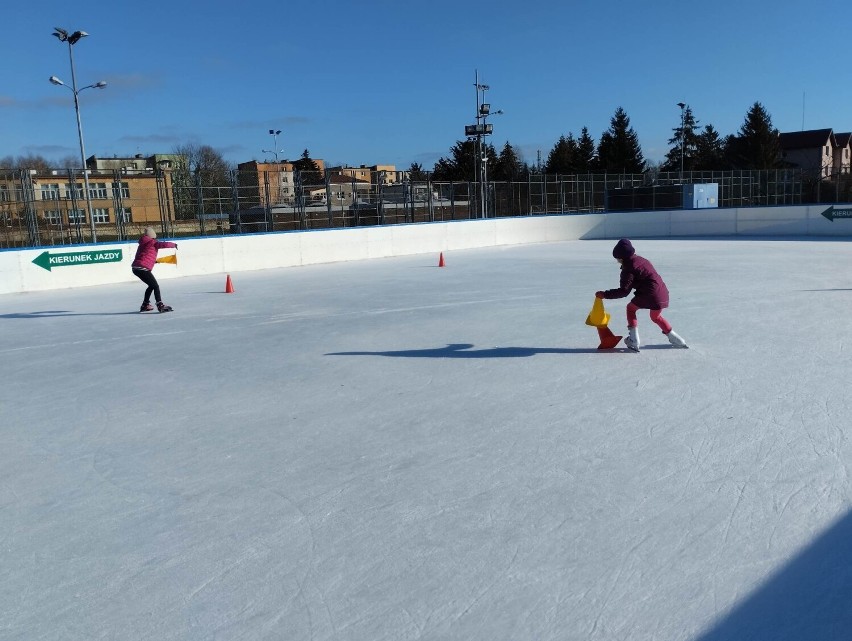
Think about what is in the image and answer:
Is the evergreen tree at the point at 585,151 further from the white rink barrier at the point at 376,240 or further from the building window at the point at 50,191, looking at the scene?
the building window at the point at 50,191

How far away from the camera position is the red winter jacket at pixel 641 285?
22.2 feet

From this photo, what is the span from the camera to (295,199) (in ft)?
72.3

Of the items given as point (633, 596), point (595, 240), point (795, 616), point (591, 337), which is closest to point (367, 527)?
point (633, 596)

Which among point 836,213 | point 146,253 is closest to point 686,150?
point 836,213

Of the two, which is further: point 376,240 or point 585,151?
point 585,151

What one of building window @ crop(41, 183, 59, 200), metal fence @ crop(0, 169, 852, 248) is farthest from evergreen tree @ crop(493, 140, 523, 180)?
building window @ crop(41, 183, 59, 200)

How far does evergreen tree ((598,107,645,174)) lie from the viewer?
199ft

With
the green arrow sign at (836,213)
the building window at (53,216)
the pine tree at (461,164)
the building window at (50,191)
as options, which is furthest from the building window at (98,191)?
the pine tree at (461,164)

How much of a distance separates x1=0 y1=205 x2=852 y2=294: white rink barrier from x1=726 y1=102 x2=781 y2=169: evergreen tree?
128 ft

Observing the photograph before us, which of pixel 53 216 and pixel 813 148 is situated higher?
pixel 813 148

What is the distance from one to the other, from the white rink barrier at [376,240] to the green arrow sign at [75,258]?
20 millimetres

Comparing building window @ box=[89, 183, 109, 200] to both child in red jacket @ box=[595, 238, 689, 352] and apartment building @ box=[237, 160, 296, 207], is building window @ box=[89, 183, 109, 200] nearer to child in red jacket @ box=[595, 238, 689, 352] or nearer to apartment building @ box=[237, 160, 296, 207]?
apartment building @ box=[237, 160, 296, 207]

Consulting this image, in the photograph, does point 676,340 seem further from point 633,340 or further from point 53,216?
point 53,216

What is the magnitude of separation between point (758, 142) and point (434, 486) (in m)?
65.3
